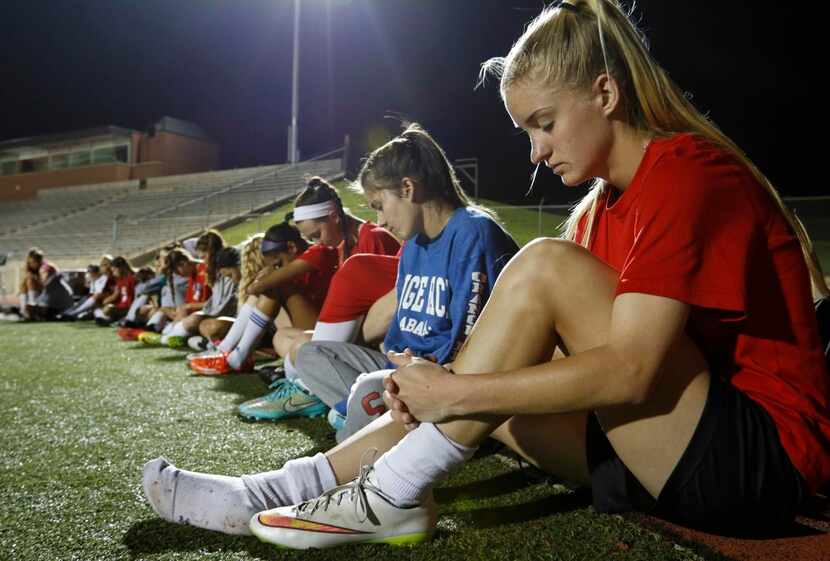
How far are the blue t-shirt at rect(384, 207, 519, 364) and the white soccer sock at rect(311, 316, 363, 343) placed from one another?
0.62m

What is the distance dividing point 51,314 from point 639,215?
11.4 meters

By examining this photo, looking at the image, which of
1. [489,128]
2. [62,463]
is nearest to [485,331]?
[62,463]

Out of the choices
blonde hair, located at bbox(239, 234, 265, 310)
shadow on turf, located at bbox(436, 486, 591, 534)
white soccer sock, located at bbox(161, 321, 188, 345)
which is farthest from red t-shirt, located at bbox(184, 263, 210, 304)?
shadow on turf, located at bbox(436, 486, 591, 534)

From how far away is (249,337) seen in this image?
4254mm

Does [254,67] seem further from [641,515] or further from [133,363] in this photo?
[641,515]

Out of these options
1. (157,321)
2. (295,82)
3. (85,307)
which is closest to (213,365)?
(157,321)

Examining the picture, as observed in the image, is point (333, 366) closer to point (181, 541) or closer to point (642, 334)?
point (181, 541)

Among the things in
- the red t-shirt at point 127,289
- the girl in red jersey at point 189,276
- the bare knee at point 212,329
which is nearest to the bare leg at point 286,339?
the bare knee at point 212,329

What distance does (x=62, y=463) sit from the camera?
6.95ft

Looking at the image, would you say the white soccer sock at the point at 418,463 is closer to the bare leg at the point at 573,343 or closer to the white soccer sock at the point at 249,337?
the bare leg at the point at 573,343

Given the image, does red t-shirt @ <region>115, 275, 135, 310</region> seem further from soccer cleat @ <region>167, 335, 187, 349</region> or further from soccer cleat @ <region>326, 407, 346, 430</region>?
soccer cleat @ <region>326, 407, 346, 430</region>

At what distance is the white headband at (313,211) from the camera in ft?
12.7

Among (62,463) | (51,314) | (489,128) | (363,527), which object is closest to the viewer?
(363,527)

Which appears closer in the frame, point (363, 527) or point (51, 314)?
point (363, 527)
